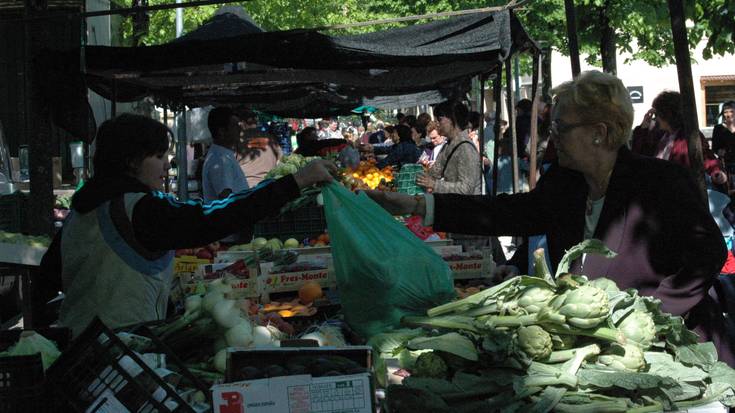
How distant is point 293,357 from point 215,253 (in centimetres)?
466

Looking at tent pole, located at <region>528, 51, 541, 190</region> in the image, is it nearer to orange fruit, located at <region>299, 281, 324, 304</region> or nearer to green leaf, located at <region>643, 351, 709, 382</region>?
orange fruit, located at <region>299, 281, 324, 304</region>

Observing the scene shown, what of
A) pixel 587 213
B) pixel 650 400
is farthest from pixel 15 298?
pixel 650 400

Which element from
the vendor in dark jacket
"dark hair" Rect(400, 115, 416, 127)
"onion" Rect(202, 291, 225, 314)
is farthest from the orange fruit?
"dark hair" Rect(400, 115, 416, 127)

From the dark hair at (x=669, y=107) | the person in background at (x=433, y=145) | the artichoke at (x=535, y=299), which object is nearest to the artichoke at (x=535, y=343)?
the artichoke at (x=535, y=299)

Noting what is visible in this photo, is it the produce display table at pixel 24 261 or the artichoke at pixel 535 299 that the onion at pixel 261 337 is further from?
the produce display table at pixel 24 261

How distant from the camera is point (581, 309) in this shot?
2.93 metres

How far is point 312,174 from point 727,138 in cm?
1115

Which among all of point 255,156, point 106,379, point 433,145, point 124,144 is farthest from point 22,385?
point 433,145

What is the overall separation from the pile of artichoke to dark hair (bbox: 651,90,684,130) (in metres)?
5.96

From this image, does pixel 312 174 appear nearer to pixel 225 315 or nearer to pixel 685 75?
pixel 225 315

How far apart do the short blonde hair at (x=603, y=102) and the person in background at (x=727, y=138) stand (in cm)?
1023

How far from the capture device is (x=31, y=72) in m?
7.98

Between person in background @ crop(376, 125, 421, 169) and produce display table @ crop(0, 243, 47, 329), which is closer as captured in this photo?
produce display table @ crop(0, 243, 47, 329)

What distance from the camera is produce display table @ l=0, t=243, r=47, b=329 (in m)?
5.91
